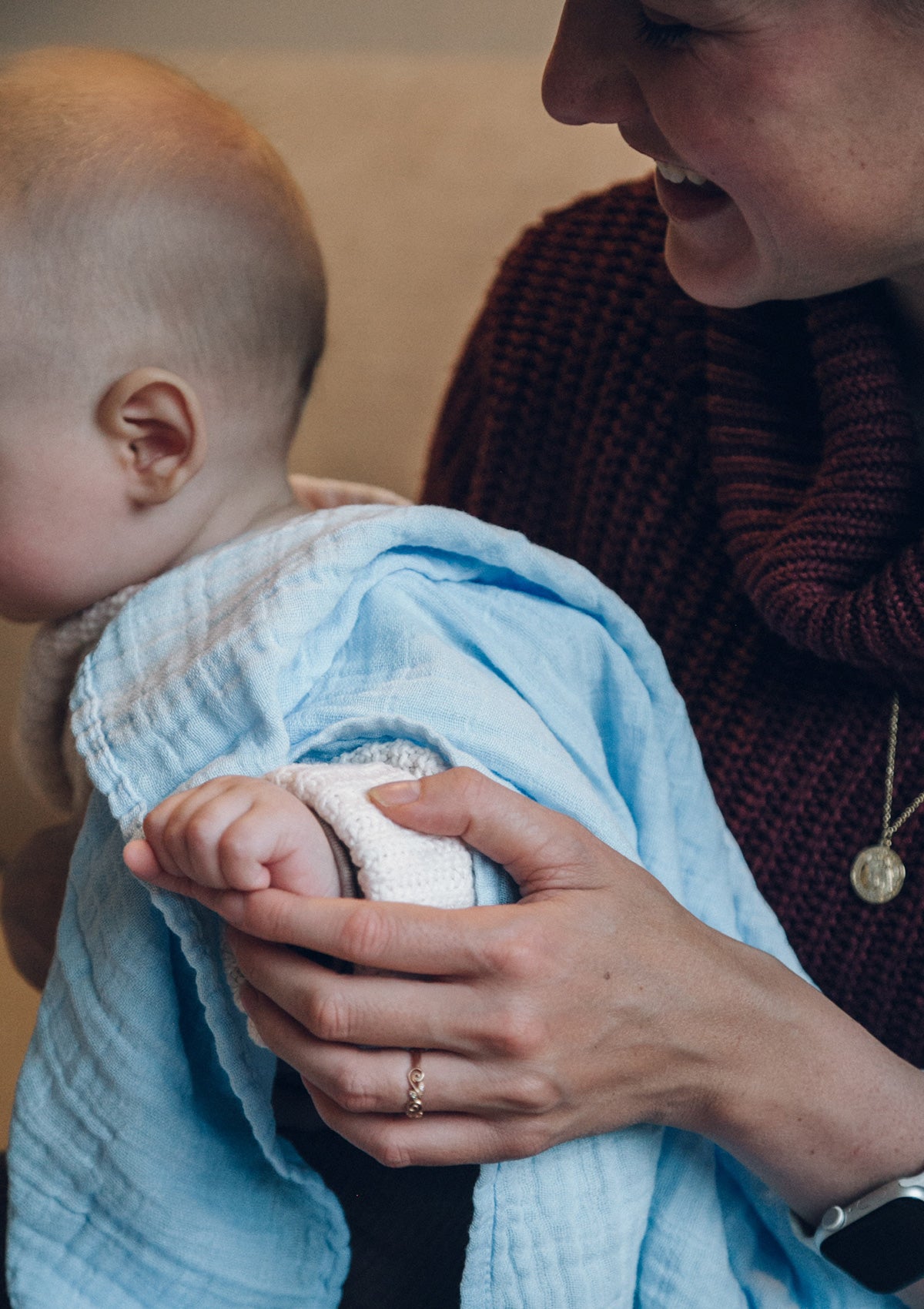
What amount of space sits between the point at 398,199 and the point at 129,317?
0.79 meters

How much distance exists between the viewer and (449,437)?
1.08m

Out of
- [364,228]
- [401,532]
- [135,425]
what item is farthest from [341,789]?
[364,228]

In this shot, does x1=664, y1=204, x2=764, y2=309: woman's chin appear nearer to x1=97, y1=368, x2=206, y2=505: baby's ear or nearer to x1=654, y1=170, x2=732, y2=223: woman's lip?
x1=654, y1=170, x2=732, y2=223: woman's lip

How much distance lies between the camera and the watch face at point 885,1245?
0.64 meters

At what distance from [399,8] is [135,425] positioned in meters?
0.92

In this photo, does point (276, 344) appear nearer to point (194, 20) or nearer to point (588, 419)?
point (588, 419)

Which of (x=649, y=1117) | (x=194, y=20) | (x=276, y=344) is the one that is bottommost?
(x=649, y=1117)

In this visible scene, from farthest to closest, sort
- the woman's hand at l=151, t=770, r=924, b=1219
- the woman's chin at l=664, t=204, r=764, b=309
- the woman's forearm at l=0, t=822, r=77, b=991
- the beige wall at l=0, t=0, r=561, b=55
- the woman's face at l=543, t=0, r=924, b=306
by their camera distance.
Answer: the beige wall at l=0, t=0, r=561, b=55 < the woman's forearm at l=0, t=822, r=77, b=991 < the woman's chin at l=664, t=204, r=764, b=309 < the woman's face at l=543, t=0, r=924, b=306 < the woman's hand at l=151, t=770, r=924, b=1219

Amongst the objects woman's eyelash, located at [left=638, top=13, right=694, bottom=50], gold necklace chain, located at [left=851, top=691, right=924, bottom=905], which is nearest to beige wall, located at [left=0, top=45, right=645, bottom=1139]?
woman's eyelash, located at [left=638, top=13, right=694, bottom=50]

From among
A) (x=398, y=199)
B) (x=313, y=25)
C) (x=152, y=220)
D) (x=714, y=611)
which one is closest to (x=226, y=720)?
(x=152, y=220)

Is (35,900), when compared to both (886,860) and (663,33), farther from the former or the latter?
(663,33)

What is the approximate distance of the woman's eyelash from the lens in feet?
2.16

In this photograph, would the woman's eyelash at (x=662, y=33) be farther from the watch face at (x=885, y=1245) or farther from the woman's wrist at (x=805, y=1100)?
the watch face at (x=885, y=1245)

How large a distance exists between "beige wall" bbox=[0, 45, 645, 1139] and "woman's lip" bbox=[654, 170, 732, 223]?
0.62m
